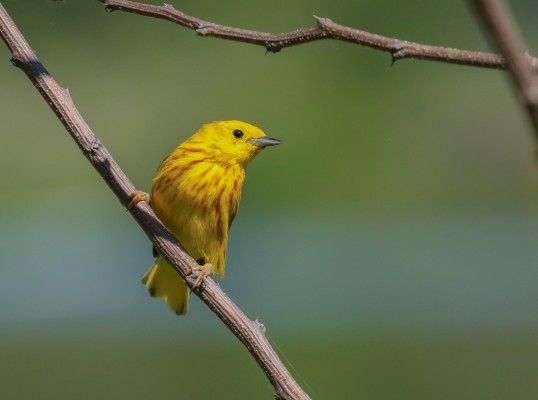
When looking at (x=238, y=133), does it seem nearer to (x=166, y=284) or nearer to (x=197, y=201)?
(x=197, y=201)

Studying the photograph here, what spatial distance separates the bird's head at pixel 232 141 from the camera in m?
3.26

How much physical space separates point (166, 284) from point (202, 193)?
1.41ft

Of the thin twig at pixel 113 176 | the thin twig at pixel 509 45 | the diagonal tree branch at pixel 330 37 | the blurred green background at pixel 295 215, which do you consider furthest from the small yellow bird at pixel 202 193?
the blurred green background at pixel 295 215

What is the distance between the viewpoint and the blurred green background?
7871 millimetres

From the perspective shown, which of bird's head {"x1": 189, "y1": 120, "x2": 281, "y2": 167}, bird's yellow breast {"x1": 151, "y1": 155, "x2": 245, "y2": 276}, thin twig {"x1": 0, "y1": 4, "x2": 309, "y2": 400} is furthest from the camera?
bird's head {"x1": 189, "y1": 120, "x2": 281, "y2": 167}

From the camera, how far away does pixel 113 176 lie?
6.89 feet

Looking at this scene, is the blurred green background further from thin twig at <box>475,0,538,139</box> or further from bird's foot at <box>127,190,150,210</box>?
thin twig at <box>475,0,538,139</box>

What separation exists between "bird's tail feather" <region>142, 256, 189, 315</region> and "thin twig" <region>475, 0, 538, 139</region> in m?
2.71

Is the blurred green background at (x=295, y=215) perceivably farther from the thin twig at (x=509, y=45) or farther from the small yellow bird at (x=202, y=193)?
the thin twig at (x=509, y=45)

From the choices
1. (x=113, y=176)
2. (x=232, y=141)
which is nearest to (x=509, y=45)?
(x=113, y=176)

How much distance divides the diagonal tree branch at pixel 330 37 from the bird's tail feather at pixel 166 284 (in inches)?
62.6

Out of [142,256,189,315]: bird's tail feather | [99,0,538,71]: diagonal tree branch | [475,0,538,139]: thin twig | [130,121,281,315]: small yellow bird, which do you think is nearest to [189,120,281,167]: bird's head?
[130,121,281,315]: small yellow bird

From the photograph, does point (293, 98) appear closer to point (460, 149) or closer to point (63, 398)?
point (460, 149)

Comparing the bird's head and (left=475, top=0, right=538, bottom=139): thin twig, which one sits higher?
the bird's head
